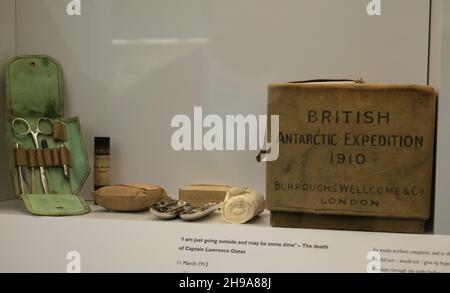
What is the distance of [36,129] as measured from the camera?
1376 mm

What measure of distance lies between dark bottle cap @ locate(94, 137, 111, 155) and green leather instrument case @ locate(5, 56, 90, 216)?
37 millimetres

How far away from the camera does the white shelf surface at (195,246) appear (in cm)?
100

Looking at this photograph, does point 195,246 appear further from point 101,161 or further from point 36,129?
point 36,129

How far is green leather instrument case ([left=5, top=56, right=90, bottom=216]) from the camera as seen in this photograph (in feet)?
4.45

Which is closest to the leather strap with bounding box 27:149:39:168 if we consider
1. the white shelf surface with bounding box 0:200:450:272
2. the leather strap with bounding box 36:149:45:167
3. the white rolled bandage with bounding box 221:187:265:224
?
the leather strap with bounding box 36:149:45:167

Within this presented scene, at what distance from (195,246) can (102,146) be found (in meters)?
0.49

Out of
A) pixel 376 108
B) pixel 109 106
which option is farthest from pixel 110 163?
pixel 376 108

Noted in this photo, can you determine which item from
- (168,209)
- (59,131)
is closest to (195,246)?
(168,209)

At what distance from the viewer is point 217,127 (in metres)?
1.38

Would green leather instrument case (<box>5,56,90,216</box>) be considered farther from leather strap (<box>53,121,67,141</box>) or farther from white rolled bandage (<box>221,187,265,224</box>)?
white rolled bandage (<box>221,187,265,224</box>)

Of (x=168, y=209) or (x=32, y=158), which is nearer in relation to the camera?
(x=168, y=209)

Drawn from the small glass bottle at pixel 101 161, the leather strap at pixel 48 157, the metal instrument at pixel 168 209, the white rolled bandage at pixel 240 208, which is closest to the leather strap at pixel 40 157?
the leather strap at pixel 48 157
